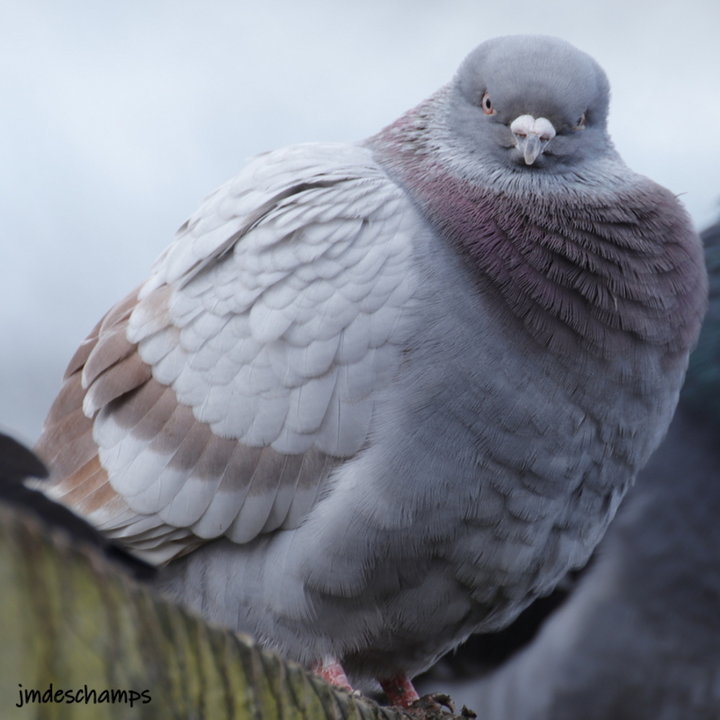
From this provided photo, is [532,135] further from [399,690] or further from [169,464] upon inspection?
[399,690]

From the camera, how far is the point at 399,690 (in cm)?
391

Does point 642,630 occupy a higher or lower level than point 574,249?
lower

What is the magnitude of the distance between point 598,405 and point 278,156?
132cm

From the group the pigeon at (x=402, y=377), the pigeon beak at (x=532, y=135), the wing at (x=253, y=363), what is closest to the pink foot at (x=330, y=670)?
the pigeon at (x=402, y=377)

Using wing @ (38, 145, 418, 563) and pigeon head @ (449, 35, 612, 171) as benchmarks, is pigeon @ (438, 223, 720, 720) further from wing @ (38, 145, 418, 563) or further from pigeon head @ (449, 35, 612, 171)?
wing @ (38, 145, 418, 563)

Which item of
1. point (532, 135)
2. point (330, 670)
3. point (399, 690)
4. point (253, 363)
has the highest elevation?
point (532, 135)

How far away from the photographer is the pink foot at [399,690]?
388 centimetres

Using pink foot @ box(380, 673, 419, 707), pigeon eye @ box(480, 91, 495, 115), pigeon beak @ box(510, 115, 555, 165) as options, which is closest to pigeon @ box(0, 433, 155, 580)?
pigeon beak @ box(510, 115, 555, 165)

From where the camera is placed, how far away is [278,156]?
142 inches

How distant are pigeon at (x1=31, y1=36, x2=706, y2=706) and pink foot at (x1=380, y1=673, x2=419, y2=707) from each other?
1.12 ft

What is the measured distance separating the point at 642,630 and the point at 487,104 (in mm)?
2538

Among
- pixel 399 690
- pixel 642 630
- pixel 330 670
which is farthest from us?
pixel 642 630

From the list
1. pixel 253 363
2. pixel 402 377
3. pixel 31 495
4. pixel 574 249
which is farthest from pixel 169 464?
pixel 31 495

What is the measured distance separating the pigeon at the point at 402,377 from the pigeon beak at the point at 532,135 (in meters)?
0.01
